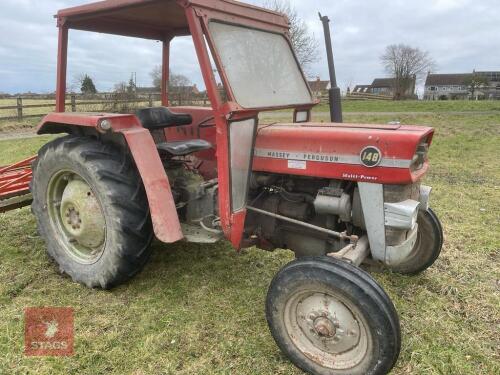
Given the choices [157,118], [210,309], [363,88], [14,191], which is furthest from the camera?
[363,88]

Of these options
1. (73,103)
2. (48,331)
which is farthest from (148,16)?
(73,103)

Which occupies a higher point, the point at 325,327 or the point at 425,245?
the point at 425,245

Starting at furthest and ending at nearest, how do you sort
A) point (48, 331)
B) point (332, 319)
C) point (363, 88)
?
point (363, 88)
point (48, 331)
point (332, 319)

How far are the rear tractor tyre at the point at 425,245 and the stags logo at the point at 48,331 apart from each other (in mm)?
2386

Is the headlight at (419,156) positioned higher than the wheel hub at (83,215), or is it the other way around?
the headlight at (419,156)

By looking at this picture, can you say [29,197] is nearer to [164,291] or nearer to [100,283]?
[100,283]

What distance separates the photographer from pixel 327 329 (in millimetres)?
2160

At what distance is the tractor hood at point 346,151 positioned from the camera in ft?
7.28

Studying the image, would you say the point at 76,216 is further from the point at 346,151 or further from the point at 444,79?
the point at 444,79

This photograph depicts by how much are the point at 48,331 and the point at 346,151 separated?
204cm

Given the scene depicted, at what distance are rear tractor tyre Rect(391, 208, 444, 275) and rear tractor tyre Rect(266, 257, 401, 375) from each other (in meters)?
1.26

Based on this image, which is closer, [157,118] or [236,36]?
[236,36]

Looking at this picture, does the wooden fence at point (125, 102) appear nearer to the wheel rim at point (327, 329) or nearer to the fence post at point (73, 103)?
the fence post at point (73, 103)

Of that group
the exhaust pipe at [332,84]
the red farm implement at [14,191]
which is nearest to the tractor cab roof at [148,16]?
the exhaust pipe at [332,84]
